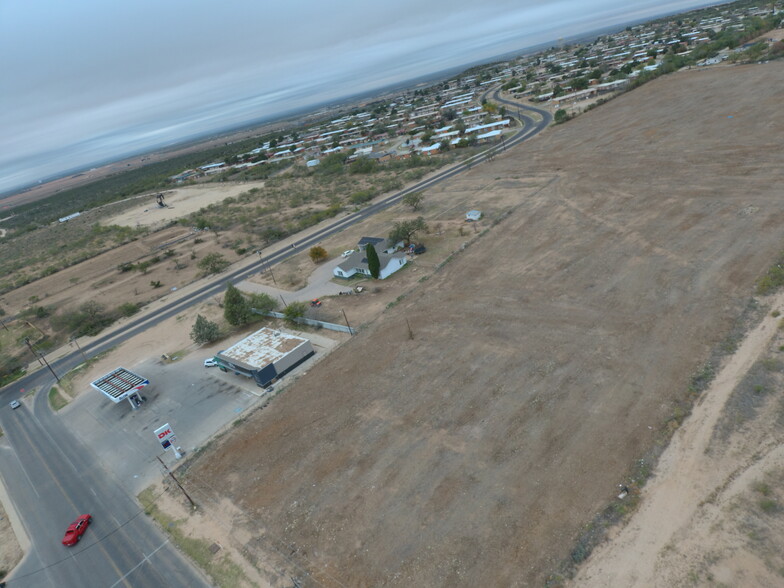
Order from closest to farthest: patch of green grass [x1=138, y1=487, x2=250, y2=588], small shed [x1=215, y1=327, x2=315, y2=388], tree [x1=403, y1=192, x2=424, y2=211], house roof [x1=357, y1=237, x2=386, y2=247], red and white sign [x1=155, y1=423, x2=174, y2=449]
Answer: patch of green grass [x1=138, y1=487, x2=250, y2=588] < red and white sign [x1=155, y1=423, x2=174, y2=449] < small shed [x1=215, y1=327, x2=315, y2=388] < house roof [x1=357, y1=237, x2=386, y2=247] < tree [x1=403, y1=192, x2=424, y2=211]

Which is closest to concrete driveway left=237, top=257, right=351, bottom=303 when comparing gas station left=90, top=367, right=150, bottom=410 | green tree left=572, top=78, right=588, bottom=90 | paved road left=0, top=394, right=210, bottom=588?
gas station left=90, top=367, right=150, bottom=410

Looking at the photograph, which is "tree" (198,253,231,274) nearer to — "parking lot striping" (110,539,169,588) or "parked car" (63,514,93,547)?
"parked car" (63,514,93,547)

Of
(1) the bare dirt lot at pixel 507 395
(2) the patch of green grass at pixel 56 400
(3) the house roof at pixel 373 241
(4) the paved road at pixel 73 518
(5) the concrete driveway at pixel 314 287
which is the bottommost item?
(1) the bare dirt lot at pixel 507 395

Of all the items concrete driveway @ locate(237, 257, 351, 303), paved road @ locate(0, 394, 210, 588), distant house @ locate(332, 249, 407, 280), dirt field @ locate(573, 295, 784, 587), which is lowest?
dirt field @ locate(573, 295, 784, 587)

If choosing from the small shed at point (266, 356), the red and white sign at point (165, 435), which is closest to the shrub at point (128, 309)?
the small shed at point (266, 356)

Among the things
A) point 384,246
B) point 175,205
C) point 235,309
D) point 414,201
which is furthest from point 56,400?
point 175,205

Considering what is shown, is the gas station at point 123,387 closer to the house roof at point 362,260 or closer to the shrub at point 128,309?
the shrub at point 128,309

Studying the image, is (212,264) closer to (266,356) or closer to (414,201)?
(414,201)
